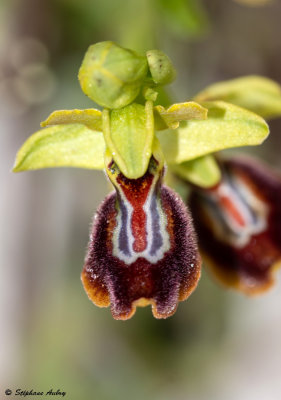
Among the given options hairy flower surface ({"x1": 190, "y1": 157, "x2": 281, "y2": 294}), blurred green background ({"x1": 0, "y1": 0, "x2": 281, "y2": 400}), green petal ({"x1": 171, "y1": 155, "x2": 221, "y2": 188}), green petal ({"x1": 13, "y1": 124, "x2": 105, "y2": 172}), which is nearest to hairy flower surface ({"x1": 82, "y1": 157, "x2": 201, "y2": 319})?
green petal ({"x1": 13, "y1": 124, "x2": 105, "y2": 172})

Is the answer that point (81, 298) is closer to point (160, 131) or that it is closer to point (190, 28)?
point (190, 28)

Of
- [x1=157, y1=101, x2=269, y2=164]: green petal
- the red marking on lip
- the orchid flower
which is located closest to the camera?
the orchid flower

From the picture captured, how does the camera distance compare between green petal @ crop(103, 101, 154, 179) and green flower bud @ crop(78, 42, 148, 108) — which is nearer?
green flower bud @ crop(78, 42, 148, 108)

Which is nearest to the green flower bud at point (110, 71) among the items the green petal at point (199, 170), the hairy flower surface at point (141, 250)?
the hairy flower surface at point (141, 250)

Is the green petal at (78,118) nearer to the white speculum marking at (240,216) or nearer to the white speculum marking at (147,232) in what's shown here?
the white speculum marking at (147,232)

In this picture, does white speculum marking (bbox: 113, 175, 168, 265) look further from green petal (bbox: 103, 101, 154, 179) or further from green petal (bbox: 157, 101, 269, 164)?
green petal (bbox: 157, 101, 269, 164)

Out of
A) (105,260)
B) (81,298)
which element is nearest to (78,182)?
→ (81,298)

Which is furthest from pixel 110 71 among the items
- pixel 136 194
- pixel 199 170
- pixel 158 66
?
pixel 199 170
